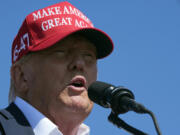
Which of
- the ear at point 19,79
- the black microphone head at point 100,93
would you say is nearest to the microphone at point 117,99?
the black microphone head at point 100,93

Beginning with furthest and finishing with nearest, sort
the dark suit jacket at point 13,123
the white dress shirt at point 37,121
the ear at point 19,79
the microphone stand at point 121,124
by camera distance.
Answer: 1. the ear at point 19,79
2. the white dress shirt at point 37,121
3. the dark suit jacket at point 13,123
4. the microphone stand at point 121,124

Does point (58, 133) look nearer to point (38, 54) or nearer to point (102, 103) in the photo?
point (38, 54)

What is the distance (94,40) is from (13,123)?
1.33 m

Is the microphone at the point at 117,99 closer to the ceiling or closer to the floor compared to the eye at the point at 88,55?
closer to the floor

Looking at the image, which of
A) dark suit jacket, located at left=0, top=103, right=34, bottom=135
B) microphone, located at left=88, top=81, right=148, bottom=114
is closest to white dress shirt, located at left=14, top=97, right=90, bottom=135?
dark suit jacket, located at left=0, top=103, right=34, bottom=135

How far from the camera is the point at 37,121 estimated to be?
352cm

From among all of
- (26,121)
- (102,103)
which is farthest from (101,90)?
(26,121)

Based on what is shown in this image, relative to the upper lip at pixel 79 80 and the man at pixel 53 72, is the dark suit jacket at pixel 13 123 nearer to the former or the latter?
the man at pixel 53 72

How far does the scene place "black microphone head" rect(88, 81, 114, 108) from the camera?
7.95ft

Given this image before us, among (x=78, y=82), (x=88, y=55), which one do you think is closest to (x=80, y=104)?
(x=78, y=82)

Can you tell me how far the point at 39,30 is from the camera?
3854 mm

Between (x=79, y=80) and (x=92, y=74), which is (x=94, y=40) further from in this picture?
(x=79, y=80)

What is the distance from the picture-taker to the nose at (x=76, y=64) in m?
3.67

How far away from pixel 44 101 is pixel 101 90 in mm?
1295
